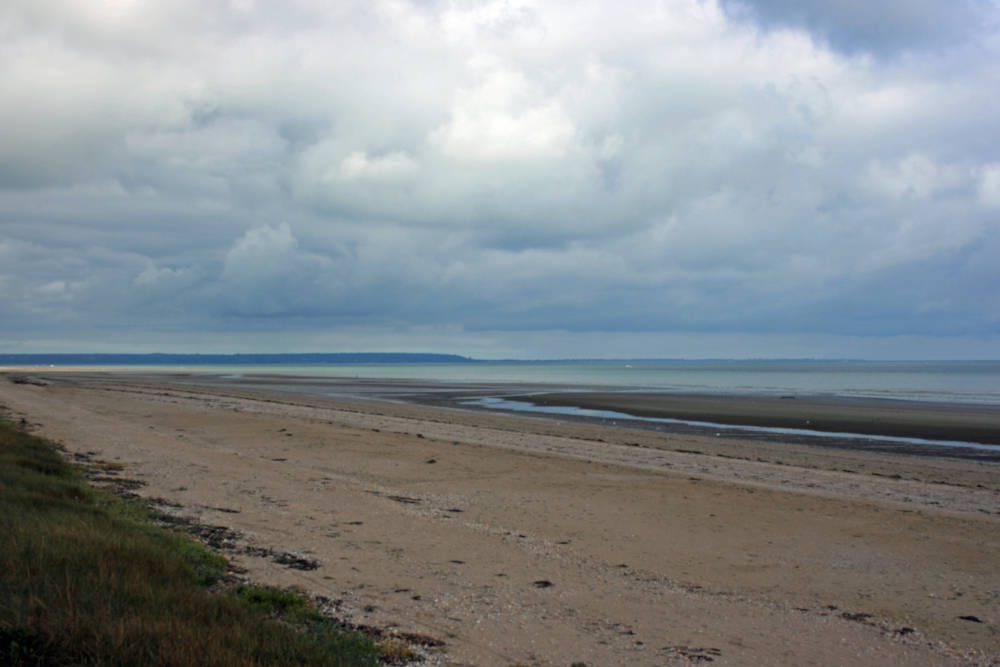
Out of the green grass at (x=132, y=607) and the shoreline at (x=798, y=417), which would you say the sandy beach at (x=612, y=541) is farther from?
the shoreline at (x=798, y=417)

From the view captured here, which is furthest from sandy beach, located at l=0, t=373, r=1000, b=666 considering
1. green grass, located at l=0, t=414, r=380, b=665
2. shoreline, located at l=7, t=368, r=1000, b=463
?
shoreline, located at l=7, t=368, r=1000, b=463

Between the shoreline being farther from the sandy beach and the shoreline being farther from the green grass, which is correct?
the green grass

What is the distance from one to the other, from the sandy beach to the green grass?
851mm

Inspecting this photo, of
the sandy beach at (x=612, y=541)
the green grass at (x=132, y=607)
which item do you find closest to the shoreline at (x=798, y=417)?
the sandy beach at (x=612, y=541)

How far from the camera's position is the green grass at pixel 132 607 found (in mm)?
4957

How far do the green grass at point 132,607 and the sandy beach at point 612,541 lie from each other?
85cm

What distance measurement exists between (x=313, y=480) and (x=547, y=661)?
11.0 meters

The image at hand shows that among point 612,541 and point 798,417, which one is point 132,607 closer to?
point 612,541

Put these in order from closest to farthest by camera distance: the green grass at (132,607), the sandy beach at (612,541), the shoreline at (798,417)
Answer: the green grass at (132,607)
the sandy beach at (612,541)
the shoreline at (798,417)

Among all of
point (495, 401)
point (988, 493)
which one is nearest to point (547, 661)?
point (988, 493)

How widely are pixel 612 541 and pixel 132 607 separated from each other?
24.7 ft

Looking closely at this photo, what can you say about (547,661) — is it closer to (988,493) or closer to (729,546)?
(729,546)

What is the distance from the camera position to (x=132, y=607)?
18.7ft

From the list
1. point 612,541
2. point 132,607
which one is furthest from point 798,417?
point 132,607
